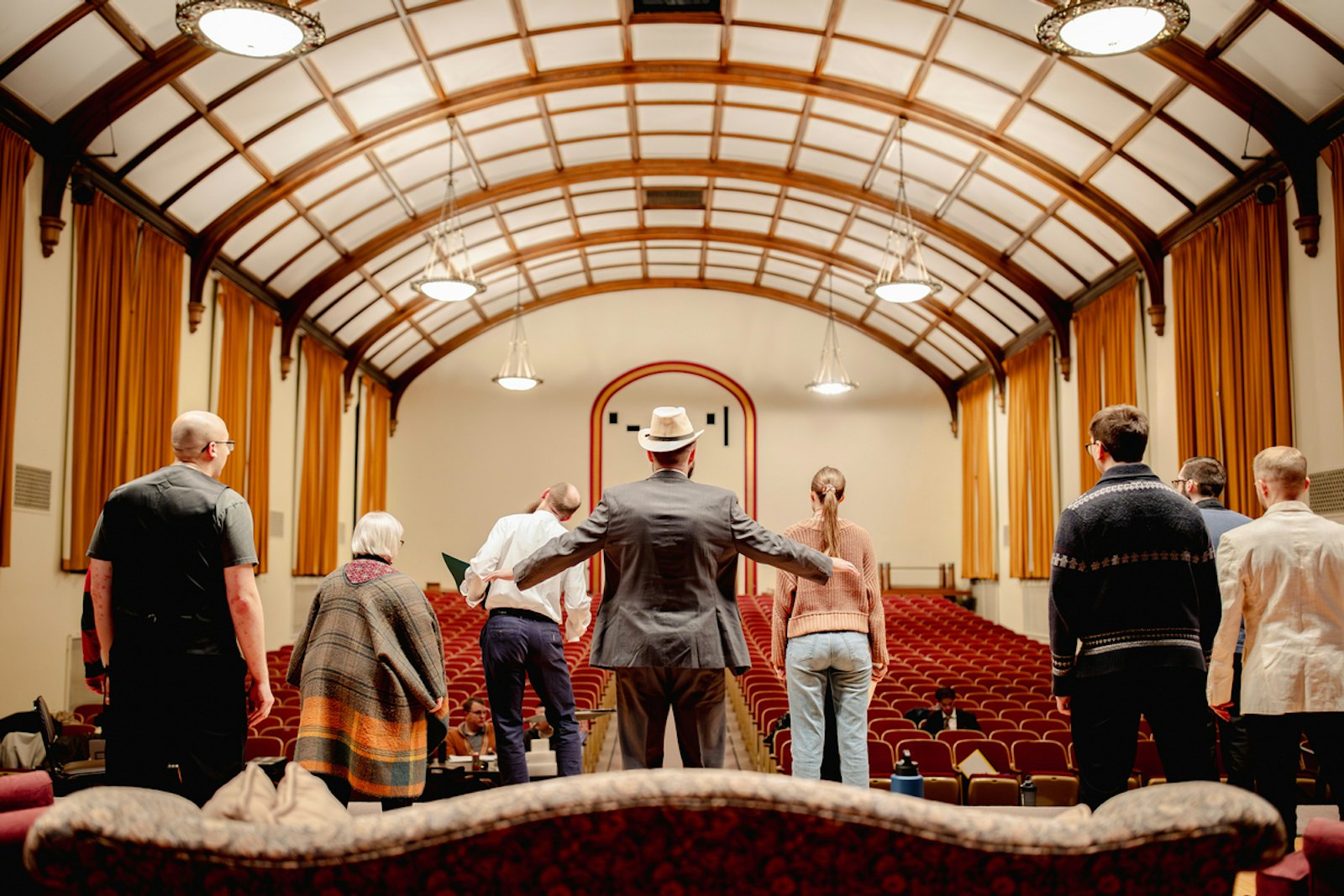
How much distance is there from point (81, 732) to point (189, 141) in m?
6.87

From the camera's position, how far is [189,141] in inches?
470

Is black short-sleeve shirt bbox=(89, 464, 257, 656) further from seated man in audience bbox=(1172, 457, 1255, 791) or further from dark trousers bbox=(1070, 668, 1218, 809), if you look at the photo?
seated man in audience bbox=(1172, 457, 1255, 791)

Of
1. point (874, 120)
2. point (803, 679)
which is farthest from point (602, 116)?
point (803, 679)

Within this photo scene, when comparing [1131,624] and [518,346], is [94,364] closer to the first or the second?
[1131,624]

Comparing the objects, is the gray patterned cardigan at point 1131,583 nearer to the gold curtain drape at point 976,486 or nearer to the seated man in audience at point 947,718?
the seated man in audience at point 947,718

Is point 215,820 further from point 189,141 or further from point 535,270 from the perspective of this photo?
point 535,270

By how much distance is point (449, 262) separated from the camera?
14.6 meters

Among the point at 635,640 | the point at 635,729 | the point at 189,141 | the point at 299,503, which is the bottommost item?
the point at 635,729

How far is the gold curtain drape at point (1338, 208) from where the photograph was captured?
31.0 feet

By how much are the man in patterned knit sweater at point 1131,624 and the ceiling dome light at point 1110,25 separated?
5.66 metres

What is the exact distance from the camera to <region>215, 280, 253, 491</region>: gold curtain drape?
14359 millimetres

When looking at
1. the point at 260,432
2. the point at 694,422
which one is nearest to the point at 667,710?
the point at 260,432

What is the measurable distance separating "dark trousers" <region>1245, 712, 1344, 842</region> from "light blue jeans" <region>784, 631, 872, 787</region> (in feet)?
5.04

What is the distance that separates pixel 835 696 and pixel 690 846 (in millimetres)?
3456
